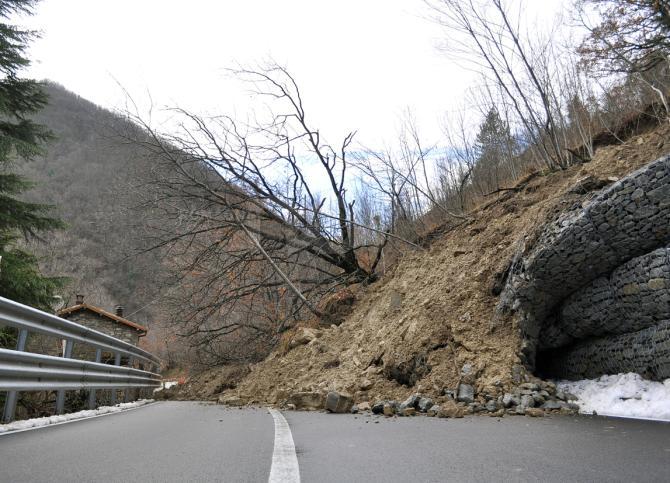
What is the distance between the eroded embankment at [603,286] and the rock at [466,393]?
1.00m

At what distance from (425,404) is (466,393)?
21.8 inches

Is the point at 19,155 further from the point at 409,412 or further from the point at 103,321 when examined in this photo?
the point at 103,321

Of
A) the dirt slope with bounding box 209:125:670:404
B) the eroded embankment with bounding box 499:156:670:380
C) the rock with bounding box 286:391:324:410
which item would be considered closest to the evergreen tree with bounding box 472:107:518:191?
the dirt slope with bounding box 209:125:670:404

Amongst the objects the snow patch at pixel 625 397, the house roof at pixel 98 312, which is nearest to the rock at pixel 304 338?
the snow patch at pixel 625 397

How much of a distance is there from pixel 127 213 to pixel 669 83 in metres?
16.3

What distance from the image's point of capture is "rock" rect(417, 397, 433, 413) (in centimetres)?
658

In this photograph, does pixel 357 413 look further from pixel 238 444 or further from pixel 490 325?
pixel 238 444

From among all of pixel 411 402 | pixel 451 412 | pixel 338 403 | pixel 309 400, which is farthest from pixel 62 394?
pixel 451 412

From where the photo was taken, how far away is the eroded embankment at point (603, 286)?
559 cm

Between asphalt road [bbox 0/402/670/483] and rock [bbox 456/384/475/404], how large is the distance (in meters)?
0.93

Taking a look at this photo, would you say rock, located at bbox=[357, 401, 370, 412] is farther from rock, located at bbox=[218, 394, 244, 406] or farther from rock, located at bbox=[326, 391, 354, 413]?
rock, located at bbox=[218, 394, 244, 406]

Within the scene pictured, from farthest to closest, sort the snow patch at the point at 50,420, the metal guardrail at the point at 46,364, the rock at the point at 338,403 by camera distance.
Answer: the rock at the point at 338,403 → the snow patch at the point at 50,420 → the metal guardrail at the point at 46,364

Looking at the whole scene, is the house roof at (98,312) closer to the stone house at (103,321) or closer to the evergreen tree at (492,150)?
the stone house at (103,321)

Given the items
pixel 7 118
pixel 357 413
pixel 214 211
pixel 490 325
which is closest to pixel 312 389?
pixel 357 413
